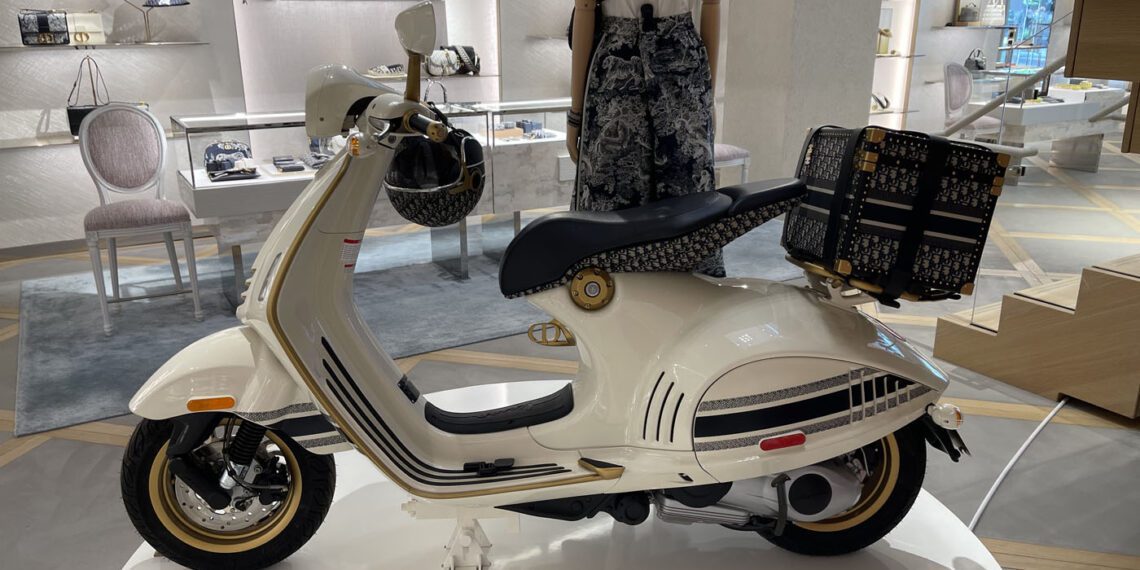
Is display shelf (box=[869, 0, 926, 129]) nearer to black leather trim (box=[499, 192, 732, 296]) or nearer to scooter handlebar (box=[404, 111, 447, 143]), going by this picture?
black leather trim (box=[499, 192, 732, 296])

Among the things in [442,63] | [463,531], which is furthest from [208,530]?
[442,63]

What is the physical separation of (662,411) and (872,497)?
497 mm

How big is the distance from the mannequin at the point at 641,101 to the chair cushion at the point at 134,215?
2141 millimetres

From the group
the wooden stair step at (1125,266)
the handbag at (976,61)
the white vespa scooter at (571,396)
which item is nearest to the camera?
the white vespa scooter at (571,396)

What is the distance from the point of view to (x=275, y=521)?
5.56 feet

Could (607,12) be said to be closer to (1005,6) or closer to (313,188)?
(313,188)

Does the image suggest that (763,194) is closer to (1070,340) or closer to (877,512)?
(877,512)

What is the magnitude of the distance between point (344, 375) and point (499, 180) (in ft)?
8.39

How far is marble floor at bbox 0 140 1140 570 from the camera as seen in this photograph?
83.3 inches

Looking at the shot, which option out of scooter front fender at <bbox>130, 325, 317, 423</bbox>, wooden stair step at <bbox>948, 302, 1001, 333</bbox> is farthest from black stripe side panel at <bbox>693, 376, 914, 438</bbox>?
wooden stair step at <bbox>948, 302, 1001, 333</bbox>

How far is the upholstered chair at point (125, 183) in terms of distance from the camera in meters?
3.57

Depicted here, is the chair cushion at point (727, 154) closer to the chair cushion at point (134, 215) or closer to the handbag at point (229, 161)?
the handbag at point (229, 161)

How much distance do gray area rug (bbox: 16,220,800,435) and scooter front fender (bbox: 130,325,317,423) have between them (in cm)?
112

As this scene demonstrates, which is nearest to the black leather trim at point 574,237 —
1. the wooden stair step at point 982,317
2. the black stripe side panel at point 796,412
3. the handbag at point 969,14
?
the black stripe side panel at point 796,412
